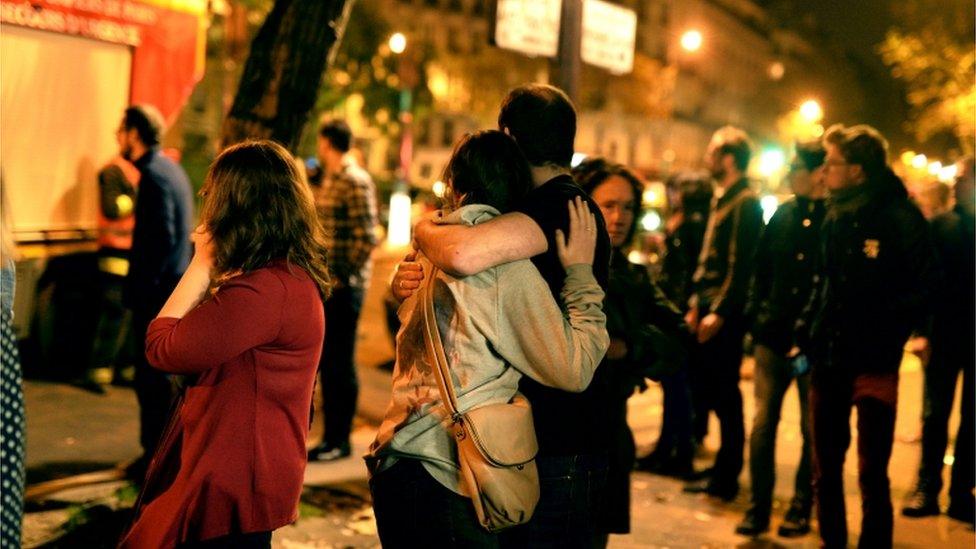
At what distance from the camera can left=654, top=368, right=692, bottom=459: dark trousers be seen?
7.27 meters

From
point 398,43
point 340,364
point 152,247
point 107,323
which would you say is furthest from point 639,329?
point 398,43

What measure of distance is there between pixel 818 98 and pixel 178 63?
299 ft

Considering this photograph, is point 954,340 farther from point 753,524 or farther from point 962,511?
point 753,524

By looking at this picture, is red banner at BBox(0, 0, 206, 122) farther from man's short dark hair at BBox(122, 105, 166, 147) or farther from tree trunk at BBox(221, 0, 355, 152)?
tree trunk at BBox(221, 0, 355, 152)

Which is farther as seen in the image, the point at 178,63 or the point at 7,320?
the point at 178,63

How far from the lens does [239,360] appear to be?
296 cm

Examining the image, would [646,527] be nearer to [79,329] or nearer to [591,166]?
[591,166]

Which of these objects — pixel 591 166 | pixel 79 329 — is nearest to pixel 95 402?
pixel 79 329

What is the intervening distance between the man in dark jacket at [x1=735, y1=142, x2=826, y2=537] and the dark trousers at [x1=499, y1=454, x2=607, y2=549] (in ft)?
9.48

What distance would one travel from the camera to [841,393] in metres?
5.10

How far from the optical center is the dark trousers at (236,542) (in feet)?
9.68

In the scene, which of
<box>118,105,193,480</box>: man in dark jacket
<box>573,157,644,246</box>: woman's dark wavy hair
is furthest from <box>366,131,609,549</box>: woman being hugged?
<box>118,105,193,480</box>: man in dark jacket

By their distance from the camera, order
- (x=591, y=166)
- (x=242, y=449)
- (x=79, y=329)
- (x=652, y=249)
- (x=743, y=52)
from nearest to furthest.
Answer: (x=242, y=449) → (x=591, y=166) → (x=79, y=329) → (x=652, y=249) → (x=743, y=52)

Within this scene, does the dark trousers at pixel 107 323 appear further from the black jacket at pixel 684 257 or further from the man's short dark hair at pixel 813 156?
the man's short dark hair at pixel 813 156
